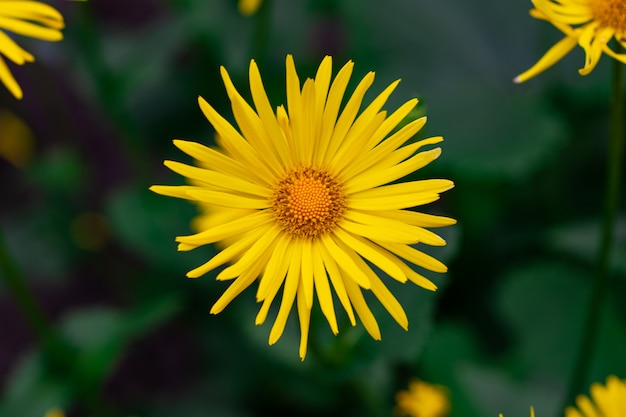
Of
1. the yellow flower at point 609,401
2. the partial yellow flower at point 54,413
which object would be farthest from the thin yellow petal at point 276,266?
the partial yellow flower at point 54,413

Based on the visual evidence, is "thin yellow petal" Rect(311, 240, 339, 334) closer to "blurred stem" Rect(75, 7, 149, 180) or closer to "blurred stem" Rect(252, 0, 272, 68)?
"blurred stem" Rect(252, 0, 272, 68)

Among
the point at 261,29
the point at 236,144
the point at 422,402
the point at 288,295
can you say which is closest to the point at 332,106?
the point at 236,144

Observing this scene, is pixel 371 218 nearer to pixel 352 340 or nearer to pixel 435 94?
pixel 352 340

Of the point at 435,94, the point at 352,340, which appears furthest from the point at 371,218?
the point at 435,94

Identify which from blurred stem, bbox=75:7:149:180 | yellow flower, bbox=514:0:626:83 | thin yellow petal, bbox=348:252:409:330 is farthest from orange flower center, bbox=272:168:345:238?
blurred stem, bbox=75:7:149:180

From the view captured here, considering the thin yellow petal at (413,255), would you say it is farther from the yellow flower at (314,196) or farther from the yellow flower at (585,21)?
the yellow flower at (585,21)

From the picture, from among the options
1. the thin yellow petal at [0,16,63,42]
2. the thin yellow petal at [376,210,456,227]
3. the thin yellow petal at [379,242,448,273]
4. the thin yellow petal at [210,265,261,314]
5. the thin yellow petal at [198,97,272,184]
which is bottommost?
the thin yellow petal at [210,265,261,314]
